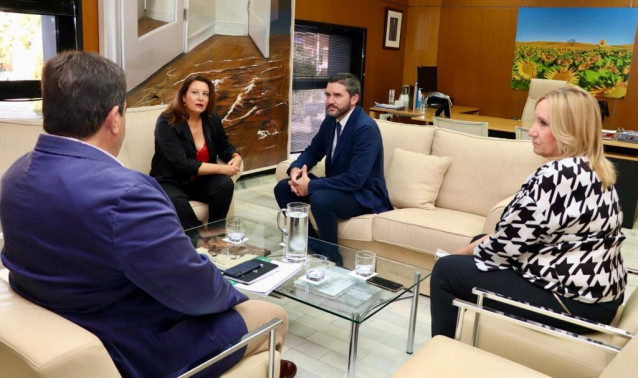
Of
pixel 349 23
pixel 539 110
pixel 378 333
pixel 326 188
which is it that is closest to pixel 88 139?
pixel 539 110

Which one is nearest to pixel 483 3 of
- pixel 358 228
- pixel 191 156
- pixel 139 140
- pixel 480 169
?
pixel 480 169

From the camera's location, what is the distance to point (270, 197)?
17.0 ft

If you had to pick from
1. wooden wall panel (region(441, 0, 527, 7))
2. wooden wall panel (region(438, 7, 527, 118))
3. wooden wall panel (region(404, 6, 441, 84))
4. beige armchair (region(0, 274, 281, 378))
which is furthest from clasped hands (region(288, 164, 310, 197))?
wooden wall panel (region(441, 0, 527, 7))

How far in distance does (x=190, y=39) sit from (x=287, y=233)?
9.51ft

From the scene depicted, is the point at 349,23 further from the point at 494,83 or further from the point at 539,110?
the point at 539,110

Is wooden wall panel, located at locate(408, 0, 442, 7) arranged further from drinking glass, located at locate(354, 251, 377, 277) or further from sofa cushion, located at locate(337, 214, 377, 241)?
drinking glass, located at locate(354, 251, 377, 277)

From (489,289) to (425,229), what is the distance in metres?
1.02

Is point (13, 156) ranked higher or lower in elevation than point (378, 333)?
higher

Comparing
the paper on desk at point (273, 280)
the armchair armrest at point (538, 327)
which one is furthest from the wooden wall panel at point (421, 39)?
the armchair armrest at point (538, 327)

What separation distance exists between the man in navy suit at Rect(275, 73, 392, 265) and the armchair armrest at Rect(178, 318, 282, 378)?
65.7 inches

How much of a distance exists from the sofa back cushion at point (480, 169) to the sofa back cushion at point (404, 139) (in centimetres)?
6

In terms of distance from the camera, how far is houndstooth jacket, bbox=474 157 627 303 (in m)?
1.82

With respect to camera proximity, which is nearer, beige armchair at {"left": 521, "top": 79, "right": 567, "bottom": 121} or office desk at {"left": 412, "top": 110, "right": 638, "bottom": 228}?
office desk at {"left": 412, "top": 110, "right": 638, "bottom": 228}

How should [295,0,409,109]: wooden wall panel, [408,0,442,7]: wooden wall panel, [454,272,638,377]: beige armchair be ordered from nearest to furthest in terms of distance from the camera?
[454,272,638,377]: beige armchair < [295,0,409,109]: wooden wall panel < [408,0,442,7]: wooden wall panel
